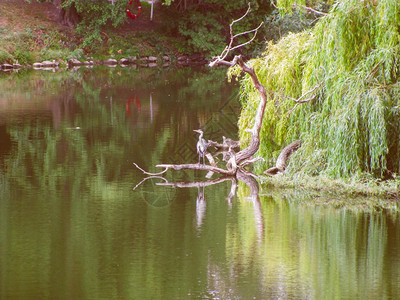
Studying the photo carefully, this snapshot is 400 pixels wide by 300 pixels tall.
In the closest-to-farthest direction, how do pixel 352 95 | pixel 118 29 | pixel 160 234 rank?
pixel 160 234, pixel 352 95, pixel 118 29

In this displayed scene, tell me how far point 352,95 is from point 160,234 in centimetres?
455

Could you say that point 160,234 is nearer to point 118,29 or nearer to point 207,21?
point 207,21

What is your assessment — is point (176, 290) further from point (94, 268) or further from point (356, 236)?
point (356, 236)

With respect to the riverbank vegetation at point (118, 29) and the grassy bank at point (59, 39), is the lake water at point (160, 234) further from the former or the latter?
the riverbank vegetation at point (118, 29)

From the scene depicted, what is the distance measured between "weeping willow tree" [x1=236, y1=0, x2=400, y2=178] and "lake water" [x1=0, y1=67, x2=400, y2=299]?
1.23 meters

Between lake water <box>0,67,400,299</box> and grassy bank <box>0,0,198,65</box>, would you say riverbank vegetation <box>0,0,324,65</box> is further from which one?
lake water <box>0,67,400,299</box>

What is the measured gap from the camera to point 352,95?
44.7ft

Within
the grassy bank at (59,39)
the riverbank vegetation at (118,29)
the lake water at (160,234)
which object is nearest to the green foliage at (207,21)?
the riverbank vegetation at (118,29)

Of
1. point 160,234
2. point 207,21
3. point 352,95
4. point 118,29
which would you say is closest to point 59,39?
point 118,29

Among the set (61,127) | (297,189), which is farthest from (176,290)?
(61,127)

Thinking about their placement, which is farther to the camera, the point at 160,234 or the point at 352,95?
the point at 352,95

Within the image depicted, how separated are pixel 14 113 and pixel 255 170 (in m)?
11.7

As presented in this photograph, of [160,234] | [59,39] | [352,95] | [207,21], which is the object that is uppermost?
[207,21]

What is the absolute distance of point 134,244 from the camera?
1112cm
